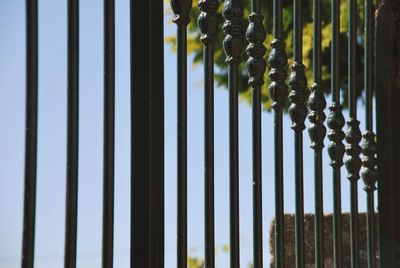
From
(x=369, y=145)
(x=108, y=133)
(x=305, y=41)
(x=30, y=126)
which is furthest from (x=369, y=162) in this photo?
(x=305, y=41)

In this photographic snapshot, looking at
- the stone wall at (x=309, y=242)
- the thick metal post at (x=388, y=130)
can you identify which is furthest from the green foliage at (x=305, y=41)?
the thick metal post at (x=388, y=130)

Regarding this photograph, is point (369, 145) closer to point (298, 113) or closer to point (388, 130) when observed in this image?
point (388, 130)

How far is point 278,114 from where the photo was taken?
2.12 metres

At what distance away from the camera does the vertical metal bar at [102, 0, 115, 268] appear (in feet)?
5.60

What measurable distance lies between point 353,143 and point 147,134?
0.96 meters

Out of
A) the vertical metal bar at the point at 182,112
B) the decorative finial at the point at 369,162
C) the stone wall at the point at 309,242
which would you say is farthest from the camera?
the stone wall at the point at 309,242

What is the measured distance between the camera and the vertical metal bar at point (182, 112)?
1846 mm

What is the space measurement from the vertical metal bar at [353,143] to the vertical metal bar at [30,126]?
1.15 meters

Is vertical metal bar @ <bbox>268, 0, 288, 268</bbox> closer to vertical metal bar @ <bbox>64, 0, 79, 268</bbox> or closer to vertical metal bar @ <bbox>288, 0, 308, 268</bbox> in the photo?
vertical metal bar @ <bbox>288, 0, 308, 268</bbox>

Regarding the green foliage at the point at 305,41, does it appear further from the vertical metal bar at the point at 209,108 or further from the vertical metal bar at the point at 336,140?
the vertical metal bar at the point at 209,108

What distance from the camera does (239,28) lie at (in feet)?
6.58

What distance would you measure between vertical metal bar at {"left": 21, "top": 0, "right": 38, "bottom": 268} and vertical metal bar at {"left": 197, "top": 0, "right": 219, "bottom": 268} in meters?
0.45

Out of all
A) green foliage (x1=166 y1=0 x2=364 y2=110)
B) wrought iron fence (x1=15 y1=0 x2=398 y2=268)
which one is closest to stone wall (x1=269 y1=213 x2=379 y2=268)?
wrought iron fence (x1=15 y1=0 x2=398 y2=268)

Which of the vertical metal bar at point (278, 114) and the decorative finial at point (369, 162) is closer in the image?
the vertical metal bar at point (278, 114)
